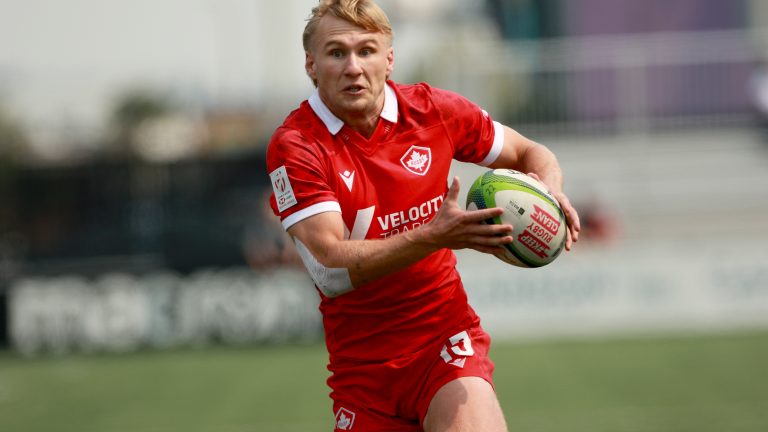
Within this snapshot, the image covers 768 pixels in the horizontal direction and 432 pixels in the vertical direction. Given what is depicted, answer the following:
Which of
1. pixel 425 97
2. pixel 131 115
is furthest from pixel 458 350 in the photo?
pixel 131 115

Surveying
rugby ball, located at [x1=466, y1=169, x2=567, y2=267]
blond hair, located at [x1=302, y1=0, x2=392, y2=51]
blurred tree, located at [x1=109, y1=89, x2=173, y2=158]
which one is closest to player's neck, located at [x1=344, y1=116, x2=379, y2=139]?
blond hair, located at [x1=302, y1=0, x2=392, y2=51]

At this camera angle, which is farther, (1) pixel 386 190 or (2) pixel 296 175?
(1) pixel 386 190

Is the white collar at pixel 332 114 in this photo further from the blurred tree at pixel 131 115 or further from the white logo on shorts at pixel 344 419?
the blurred tree at pixel 131 115

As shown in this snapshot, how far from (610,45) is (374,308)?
50.1 ft

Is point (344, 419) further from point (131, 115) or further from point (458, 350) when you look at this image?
point (131, 115)

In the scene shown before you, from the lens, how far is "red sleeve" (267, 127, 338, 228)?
493 cm

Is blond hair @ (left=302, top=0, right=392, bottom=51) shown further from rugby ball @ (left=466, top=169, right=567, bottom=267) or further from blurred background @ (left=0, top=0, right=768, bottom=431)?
blurred background @ (left=0, top=0, right=768, bottom=431)

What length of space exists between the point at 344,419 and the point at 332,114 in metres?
1.42

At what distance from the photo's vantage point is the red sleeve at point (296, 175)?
4930 mm

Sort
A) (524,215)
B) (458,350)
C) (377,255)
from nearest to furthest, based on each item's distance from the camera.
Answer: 1. (377,255)
2. (524,215)
3. (458,350)

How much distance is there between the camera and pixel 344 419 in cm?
529

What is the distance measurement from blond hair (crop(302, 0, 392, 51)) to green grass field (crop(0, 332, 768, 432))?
226 inches

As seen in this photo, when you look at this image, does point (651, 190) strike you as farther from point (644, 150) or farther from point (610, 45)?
point (610, 45)

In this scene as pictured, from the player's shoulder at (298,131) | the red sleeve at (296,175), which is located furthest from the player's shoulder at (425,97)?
the red sleeve at (296,175)
